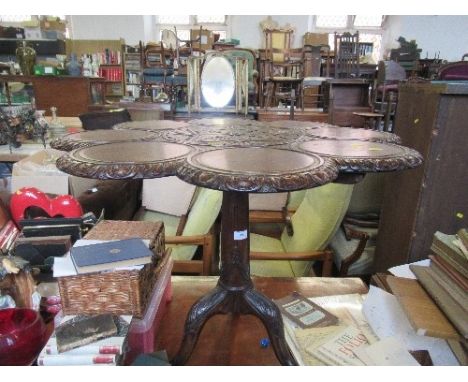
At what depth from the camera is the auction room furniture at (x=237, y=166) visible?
0.72 metres

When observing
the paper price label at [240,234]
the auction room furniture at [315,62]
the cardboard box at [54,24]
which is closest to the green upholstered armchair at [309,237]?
the paper price label at [240,234]

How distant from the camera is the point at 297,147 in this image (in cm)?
102

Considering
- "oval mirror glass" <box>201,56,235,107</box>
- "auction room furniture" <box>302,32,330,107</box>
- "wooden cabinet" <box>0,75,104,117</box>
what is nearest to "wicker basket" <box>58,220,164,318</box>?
"oval mirror glass" <box>201,56,235,107</box>

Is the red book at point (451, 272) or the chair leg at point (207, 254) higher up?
the red book at point (451, 272)

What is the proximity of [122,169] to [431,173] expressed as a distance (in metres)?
1.13

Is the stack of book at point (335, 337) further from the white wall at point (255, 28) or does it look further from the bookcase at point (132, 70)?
the white wall at point (255, 28)

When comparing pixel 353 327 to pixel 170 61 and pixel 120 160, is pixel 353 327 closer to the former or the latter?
pixel 120 160

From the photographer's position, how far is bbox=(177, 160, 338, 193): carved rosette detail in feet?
2.24

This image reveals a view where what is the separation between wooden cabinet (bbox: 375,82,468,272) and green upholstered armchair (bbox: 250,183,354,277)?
0.26 m

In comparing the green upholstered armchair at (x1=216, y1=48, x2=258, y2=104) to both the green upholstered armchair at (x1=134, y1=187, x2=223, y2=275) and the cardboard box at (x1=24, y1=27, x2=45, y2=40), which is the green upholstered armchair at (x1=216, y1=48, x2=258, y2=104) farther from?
the cardboard box at (x1=24, y1=27, x2=45, y2=40)

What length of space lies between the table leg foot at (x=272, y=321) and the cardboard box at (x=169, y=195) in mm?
1180

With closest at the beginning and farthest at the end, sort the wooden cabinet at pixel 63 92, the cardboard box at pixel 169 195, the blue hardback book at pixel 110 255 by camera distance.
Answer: the blue hardback book at pixel 110 255 → the cardboard box at pixel 169 195 → the wooden cabinet at pixel 63 92
